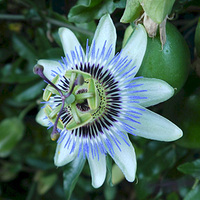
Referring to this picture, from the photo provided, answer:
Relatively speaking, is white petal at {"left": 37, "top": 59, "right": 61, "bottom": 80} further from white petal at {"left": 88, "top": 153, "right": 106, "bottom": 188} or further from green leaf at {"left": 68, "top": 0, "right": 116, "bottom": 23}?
white petal at {"left": 88, "top": 153, "right": 106, "bottom": 188}

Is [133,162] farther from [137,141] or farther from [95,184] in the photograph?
[137,141]

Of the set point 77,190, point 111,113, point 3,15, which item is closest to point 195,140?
point 111,113

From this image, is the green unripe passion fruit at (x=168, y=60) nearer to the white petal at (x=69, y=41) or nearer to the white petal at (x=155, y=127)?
the white petal at (x=155, y=127)

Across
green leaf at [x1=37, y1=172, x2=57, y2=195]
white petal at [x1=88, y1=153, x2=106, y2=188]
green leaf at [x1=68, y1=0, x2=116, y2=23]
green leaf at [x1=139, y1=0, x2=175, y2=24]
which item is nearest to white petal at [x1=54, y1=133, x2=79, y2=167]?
white petal at [x1=88, y1=153, x2=106, y2=188]

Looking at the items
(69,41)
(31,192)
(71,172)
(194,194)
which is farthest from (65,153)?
(31,192)

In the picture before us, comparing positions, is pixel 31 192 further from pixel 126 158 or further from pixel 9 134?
pixel 126 158

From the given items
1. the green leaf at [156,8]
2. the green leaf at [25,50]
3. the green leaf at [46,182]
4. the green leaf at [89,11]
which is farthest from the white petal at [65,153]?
the green leaf at [46,182]
